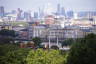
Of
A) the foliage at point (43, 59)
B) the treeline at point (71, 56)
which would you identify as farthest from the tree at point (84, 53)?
the foliage at point (43, 59)

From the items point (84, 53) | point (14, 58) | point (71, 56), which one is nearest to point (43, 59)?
point (14, 58)

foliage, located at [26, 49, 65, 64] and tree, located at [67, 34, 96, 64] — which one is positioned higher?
tree, located at [67, 34, 96, 64]

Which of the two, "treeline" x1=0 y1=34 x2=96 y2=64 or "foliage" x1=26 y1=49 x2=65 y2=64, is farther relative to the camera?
"foliage" x1=26 y1=49 x2=65 y2=64

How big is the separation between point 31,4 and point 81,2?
7.61 metres

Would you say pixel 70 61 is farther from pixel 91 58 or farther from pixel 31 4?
pixel 31 4

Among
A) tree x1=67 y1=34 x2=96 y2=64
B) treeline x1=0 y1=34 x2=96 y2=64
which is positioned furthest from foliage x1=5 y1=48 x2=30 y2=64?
tree x1=67 y1=34 x2=96 y2=64

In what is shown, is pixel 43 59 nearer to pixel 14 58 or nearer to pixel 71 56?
pixel 14 58

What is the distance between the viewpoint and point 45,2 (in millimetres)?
48969

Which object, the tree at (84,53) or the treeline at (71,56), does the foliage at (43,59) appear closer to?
the treeline at (71,56)

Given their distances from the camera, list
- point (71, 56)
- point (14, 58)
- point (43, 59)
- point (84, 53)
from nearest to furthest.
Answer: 1. point (84, 53)
2. point (71, 56)
3. point (14, 58)
4. point (43, 59)

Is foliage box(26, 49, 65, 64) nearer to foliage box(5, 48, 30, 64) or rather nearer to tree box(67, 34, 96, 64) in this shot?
foliage box(5, 48, 30, 64)

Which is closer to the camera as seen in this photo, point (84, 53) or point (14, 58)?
point (84, 53)

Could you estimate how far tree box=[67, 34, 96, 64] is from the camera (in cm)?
420

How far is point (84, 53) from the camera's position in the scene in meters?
4.28
